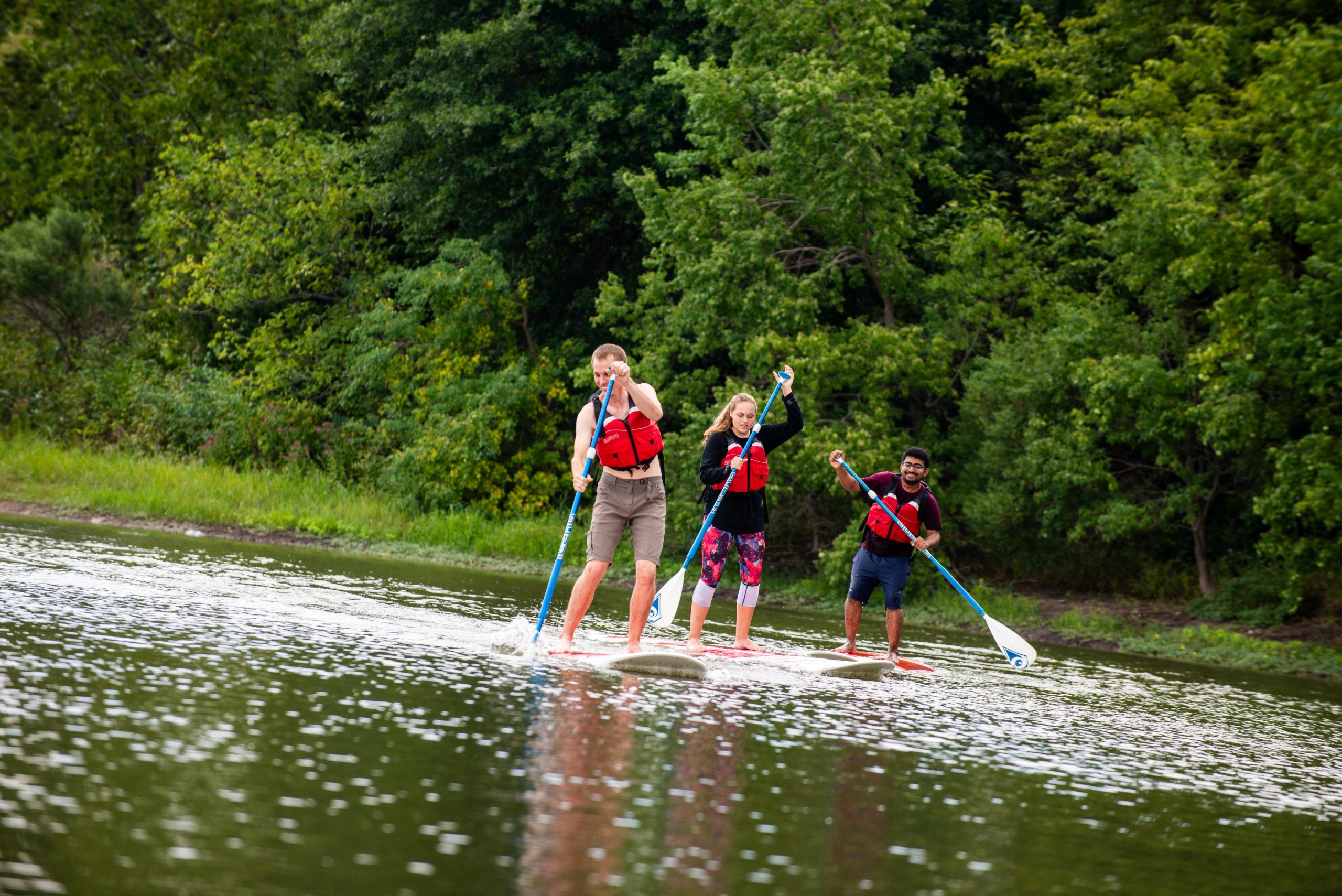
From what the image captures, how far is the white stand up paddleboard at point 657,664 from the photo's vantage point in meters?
9.06

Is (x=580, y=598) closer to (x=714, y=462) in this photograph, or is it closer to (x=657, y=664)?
(x=657, y=664)

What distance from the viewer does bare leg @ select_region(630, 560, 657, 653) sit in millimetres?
9383

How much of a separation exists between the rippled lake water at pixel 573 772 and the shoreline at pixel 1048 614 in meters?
4.43

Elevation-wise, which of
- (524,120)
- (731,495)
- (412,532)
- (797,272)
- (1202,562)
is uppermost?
(524,120)

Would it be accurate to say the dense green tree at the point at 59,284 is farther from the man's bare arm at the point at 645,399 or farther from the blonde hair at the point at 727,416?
the man's bare arm at the point at 645,399

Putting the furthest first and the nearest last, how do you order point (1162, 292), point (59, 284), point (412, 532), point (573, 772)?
1. point (59, 284)
2. point (412, 532)
3. point (1162, 292)
4. point (573, 772)

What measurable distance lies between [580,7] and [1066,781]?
811 inches

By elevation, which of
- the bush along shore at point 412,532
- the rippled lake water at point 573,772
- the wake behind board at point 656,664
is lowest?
the rippled lake water at point 573,772

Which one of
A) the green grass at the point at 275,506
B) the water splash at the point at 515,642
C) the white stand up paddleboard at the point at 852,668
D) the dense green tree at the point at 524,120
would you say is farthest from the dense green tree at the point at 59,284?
the white stand up paddleboard at the point at 852,668

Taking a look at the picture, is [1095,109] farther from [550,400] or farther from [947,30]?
[550,400]

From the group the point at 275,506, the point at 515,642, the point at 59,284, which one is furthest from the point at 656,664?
the point at 59,284

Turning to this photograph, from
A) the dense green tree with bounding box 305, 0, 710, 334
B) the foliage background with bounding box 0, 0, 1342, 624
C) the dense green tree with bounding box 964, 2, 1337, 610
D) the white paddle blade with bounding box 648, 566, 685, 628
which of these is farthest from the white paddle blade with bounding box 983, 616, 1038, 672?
the dense green tree with bounding box 305, 0, 710, 334

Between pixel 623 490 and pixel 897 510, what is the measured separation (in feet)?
9.39

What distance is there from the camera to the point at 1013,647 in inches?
444
